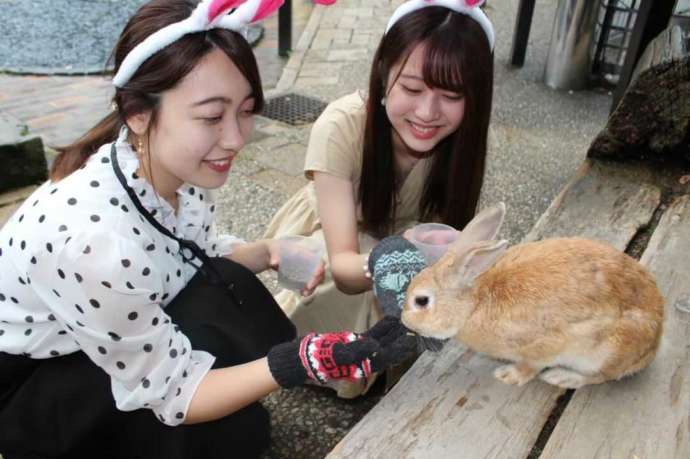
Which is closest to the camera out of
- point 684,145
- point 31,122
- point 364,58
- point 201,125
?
point 201,125

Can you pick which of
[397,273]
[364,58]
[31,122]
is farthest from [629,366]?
[364,58]

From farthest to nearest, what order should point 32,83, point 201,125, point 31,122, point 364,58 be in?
point 364,58, point 32,83, point 31,122, point 201,125

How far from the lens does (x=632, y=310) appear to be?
138 centimetres

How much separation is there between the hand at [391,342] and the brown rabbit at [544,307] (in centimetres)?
4

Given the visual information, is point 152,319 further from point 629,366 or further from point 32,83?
point 32,83

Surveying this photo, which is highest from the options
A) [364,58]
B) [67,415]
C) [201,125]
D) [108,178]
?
[201,125]

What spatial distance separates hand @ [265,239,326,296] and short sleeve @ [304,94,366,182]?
0.29 m

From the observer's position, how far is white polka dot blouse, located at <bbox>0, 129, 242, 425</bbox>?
4.47 ft

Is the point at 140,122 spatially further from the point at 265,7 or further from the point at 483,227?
the point at 483,227

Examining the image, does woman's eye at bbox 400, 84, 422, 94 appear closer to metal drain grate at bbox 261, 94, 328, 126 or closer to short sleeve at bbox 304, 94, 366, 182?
short sleeve at bbox 304, 94, 366, 182

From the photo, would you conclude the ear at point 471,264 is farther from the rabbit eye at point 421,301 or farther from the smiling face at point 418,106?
the smiling face at point 418,106

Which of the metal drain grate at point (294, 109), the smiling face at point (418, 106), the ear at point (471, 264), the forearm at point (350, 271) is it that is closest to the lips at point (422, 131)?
the smiling face at point (418, 106)

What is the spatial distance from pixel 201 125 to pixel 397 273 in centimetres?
64

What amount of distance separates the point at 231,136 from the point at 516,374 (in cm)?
90
